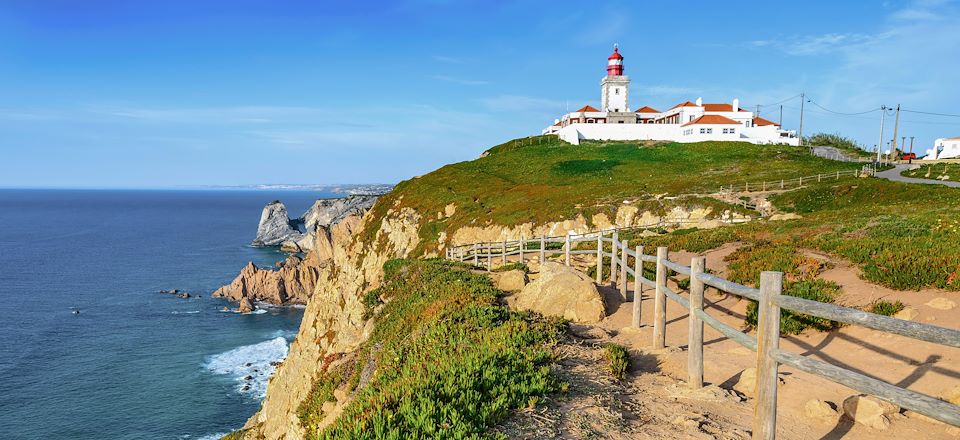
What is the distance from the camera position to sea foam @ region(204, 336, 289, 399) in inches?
1699

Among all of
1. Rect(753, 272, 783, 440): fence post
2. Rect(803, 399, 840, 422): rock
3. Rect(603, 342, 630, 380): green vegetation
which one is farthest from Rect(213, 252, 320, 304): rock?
Rect(753, 272, 783, 440): fence post

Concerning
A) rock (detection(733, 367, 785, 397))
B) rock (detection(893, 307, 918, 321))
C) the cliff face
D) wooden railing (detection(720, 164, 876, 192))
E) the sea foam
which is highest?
wooden railing (detection(720, 164, 876, 192))

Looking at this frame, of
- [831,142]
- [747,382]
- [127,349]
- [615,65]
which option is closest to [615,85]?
[615,65]

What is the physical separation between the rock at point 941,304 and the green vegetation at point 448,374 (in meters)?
7.40

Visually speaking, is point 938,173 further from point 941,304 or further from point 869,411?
point 869,411

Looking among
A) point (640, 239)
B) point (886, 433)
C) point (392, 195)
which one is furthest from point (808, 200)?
point (392, 195)

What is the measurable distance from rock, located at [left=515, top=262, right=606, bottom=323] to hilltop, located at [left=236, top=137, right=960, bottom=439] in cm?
94

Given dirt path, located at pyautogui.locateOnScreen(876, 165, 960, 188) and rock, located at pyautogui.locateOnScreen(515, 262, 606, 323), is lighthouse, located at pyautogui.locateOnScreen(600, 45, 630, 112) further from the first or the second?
rock, located at pyautogui.locateOnScreen(515, 262, 606, 323)

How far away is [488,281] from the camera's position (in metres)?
17.7

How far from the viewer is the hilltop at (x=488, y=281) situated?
7.48 metres

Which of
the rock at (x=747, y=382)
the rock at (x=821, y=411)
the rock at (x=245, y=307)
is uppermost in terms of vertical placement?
the rock at (x=821, y=411)

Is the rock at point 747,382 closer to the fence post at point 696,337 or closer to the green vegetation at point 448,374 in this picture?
the fence post at point 696,337

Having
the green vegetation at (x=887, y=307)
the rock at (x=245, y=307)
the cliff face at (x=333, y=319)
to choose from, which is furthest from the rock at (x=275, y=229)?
the green vegetation at (x=887, y=307)

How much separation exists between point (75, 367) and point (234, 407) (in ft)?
56.0
